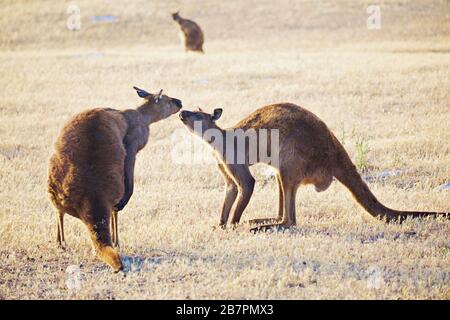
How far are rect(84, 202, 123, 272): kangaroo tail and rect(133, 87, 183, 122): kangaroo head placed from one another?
2290 millimetres

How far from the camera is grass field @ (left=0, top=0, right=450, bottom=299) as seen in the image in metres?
6.07

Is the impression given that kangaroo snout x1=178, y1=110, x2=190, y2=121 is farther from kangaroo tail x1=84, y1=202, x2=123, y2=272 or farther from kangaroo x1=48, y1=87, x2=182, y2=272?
kangaroo tail x1=84, y1=202, x2=123, y2=272

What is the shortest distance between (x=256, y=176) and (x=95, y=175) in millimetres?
4147

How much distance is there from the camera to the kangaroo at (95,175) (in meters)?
6.33

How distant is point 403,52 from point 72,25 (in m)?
14.5

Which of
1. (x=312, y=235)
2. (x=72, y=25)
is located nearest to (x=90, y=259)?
(x=312, y=235)

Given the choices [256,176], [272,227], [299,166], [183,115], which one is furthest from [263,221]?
[256,176]

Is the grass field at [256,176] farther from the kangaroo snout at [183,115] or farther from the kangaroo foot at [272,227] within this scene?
the kangaroo snout at [183,115]

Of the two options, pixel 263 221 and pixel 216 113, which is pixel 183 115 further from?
pixel 263 221

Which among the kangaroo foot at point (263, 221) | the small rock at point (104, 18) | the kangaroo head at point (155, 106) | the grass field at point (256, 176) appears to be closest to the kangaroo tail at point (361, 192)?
the grass field at point (256, 176)

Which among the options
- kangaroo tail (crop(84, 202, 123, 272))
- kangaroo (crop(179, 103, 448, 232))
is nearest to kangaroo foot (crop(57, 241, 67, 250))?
kangaroo tail (crop(84, 202, 123, 272))

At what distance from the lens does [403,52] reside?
925 inches

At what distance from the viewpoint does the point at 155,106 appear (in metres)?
8.59
